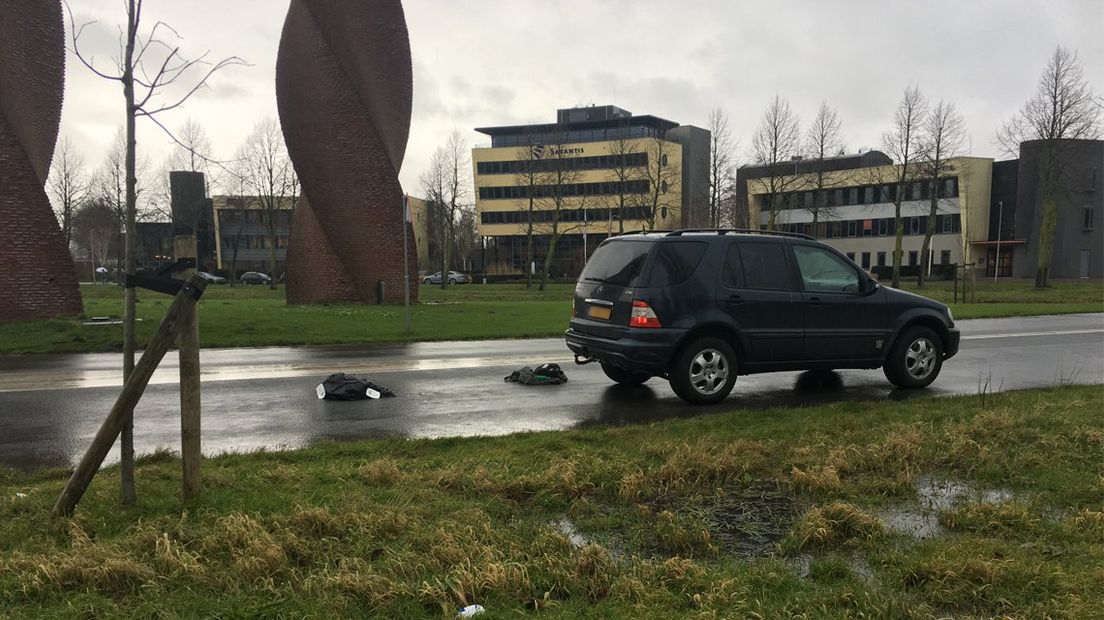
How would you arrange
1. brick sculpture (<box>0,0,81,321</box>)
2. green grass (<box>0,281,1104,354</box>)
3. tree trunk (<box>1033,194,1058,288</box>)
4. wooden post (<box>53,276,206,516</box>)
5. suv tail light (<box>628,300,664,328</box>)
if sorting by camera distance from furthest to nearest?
tree trunk (<box>1033,194,1058,288</box>)
brick sculpture (<box>0,0,81,321</box>)
green grass (<box>0,281,1104,354</box>)
suv tail light (<box>628,300,664,328</box>)
wooden post (<box>53,276,206,516</box>)

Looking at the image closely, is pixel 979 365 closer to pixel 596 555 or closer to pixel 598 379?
pixel 598 379

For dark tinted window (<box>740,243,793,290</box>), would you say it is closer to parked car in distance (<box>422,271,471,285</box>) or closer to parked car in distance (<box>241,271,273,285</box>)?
parked car in distance (<box>422,271,471,285</box>)

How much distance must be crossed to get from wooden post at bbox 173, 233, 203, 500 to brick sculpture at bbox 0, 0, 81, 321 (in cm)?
1582

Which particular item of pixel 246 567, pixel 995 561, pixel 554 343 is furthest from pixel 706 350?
pixel 554 343

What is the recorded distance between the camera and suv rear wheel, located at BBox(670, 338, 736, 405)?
7.57 m

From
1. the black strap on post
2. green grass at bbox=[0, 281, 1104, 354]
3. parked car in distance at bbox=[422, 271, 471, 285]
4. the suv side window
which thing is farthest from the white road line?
parked car in distance at bbox=[422, 271, 471, 285]

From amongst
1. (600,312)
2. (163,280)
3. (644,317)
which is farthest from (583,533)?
(600,312)

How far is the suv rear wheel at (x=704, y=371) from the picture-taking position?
24.8 ft

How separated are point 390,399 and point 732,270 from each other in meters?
4.28

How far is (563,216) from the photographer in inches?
3211

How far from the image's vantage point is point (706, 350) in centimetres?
→ 768

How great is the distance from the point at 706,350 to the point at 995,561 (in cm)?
450

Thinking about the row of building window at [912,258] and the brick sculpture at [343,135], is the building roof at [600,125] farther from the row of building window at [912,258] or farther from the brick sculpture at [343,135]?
the brick sculpture at [343,135]

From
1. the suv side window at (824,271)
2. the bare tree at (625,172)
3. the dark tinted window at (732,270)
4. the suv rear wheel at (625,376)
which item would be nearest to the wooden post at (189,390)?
the dark tinted window at (732,270)
